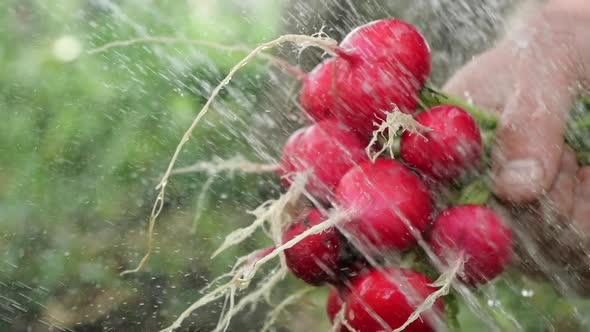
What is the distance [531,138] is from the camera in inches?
20.9

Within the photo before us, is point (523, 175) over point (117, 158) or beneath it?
beneath

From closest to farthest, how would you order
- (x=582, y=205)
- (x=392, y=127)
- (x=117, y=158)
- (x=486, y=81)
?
(x=392, y=127) < (x=582, y=205) < (x=486, y=81) < (x=117, y=158)

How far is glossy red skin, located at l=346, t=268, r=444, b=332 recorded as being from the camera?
462 millimetres

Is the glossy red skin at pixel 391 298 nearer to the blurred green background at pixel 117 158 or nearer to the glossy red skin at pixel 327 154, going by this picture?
the glossy red skin at pixel 327 154

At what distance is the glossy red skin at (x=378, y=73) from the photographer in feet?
1.56

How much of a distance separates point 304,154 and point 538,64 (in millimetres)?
223

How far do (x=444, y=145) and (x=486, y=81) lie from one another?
0.26 metres

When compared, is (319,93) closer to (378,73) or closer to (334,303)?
(378,73)

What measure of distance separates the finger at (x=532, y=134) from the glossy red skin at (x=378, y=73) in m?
0.08

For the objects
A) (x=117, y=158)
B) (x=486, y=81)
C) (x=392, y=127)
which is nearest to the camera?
(x=392, y=127)

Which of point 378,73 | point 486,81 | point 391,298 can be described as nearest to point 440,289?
point 391,298

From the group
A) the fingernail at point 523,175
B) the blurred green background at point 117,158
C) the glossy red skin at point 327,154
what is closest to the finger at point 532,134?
the fingernail at point 523,175

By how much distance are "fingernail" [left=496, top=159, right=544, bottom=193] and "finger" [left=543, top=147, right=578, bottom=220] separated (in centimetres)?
2

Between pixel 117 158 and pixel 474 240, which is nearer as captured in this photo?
pixel 474 240
